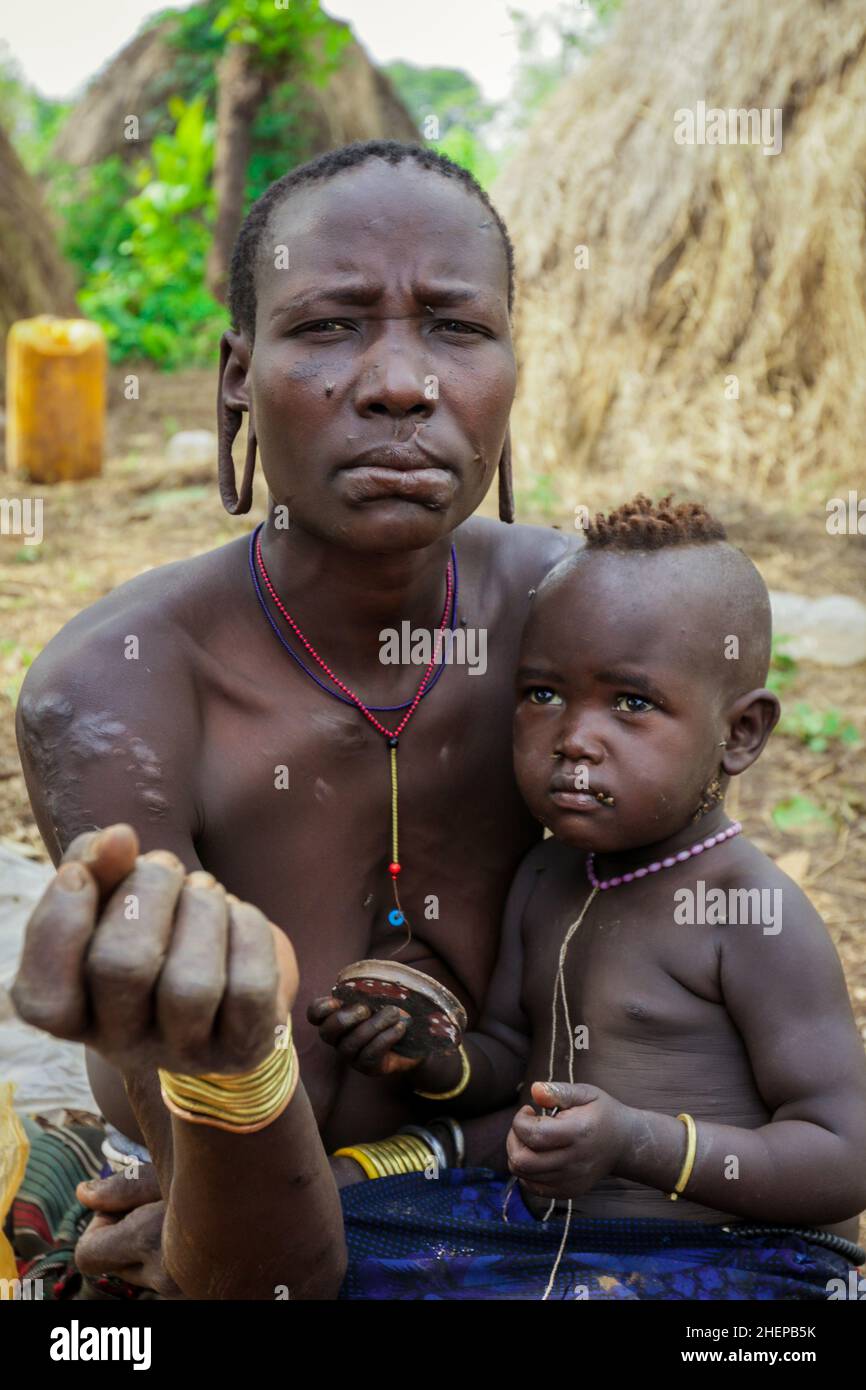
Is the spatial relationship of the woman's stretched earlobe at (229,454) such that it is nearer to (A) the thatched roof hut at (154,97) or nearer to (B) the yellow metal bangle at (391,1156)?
(B) the yellow metal bangle at (391,1156)

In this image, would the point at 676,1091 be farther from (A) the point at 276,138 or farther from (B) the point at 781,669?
(A) the point at 276,138

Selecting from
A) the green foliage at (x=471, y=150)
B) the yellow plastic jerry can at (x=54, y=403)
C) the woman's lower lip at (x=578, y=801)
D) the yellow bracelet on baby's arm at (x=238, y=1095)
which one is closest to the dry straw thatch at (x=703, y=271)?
the yellow plastic jerry can at (x=54, y=403)

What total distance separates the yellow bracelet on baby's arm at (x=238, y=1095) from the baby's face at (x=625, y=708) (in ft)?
2.36

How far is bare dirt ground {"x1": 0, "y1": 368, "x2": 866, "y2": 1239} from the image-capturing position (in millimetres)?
4426

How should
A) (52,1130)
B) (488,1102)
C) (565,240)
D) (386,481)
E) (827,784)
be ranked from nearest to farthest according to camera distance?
1. (386,481)
2. (488,1102)
3. (52,1130)
4. (827,784)
5. (565,240)

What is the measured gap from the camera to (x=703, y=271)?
7.62 metres

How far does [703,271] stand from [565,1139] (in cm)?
630

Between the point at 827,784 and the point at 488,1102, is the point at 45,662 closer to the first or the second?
the point at 488,1102

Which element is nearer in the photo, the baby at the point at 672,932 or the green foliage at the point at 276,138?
the baby at the point at 672,932

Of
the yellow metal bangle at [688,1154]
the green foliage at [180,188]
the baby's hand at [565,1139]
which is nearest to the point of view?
the baby's hand at [565,1139]

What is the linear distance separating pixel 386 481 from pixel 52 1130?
1653 mm

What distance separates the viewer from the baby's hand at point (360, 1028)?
7.49ft

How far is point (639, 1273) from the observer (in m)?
2.25
